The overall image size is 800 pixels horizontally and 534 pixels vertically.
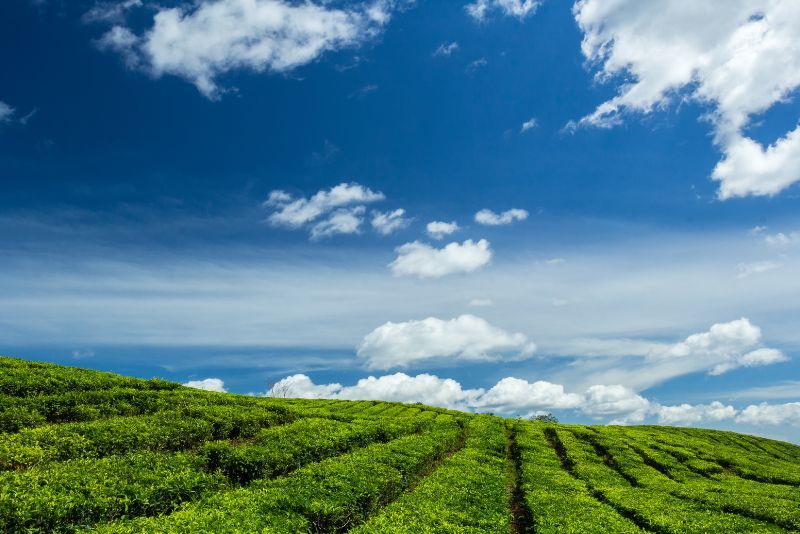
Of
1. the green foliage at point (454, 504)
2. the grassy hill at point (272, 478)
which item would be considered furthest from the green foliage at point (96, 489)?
the green foliage at point (454, 504)

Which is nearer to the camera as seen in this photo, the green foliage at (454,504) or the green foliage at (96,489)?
the green foliage at (96,489)

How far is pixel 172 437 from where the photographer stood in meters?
30.8

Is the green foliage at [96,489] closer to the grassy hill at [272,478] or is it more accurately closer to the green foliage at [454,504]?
the grassy hill at [272,478]

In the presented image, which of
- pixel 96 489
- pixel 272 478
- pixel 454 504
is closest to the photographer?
pixel 96 489

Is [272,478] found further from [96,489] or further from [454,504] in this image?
[454,504]

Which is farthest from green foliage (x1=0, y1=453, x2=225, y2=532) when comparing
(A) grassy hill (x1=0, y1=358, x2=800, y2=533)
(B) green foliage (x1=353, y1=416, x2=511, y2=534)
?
(B) green foliage (x1=353, y1=416, x2=511, y2=534)

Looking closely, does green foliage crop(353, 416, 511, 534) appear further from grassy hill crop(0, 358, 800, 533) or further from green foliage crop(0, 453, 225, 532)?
green foliage crop(0, 453, 225, 532)

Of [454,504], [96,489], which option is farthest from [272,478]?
[454,504]

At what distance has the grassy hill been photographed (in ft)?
63.6

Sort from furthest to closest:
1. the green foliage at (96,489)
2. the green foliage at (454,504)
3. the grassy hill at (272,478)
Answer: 1. the green foliage at (454,504)
2. the grassy hill at (272,478)
3. the green foliage at (96,489)

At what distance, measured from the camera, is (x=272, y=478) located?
2886 centimetres

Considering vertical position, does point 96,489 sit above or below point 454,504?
above

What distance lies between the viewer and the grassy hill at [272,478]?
63.6ft

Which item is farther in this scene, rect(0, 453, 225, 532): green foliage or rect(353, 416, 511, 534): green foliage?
rect(353, 416, 511, 534): green foliage
